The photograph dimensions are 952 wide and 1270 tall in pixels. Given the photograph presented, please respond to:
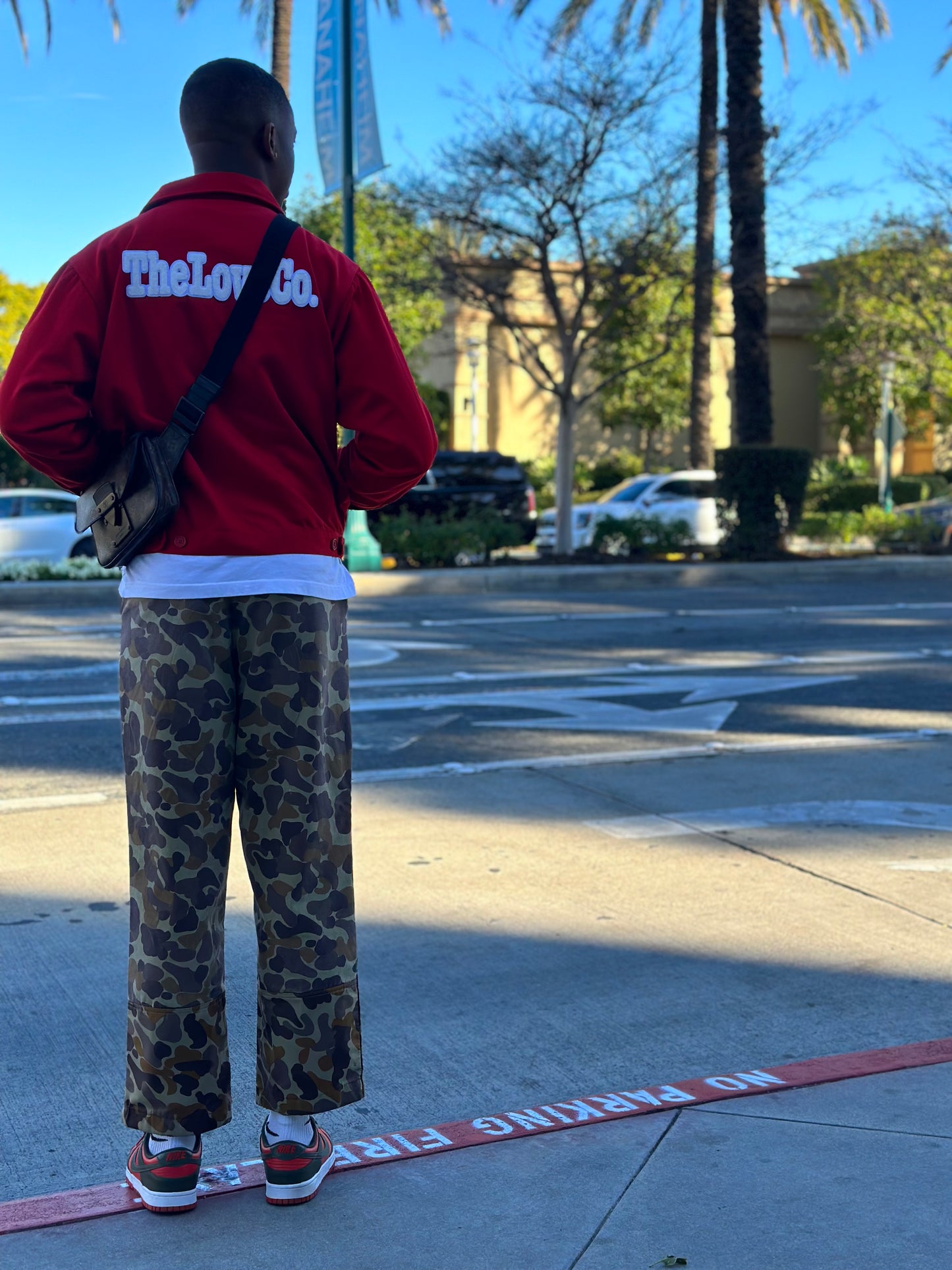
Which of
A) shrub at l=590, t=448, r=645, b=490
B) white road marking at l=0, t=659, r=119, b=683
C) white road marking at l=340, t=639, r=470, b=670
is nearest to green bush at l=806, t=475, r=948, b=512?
shrub at l=590, t=448, r=645, b=490

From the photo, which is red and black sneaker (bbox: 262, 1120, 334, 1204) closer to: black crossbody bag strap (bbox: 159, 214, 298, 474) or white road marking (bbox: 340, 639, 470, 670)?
black crossbody bag strap (bbox: 159, 214, 298, 474)

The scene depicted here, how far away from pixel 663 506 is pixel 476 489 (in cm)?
317

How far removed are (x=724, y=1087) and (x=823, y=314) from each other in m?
43.2

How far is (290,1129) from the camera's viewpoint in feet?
8.55

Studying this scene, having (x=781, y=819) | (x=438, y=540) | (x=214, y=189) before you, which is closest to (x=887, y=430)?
(x=438, y=540)

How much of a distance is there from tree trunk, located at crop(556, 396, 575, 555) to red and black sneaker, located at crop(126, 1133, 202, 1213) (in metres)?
17.6

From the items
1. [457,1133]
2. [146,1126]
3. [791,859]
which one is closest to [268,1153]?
[146,1126]

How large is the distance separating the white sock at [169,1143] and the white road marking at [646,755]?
358 cm

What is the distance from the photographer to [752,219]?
19.9 metres

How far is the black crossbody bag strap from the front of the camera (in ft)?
8.05

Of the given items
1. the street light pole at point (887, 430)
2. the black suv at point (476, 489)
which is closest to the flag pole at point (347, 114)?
the black suv at point (476, 489)

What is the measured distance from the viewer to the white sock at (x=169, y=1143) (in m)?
2.56

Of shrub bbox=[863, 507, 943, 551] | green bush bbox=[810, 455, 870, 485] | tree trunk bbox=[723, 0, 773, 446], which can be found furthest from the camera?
green bush bbox=[810, 455, 870, 485]

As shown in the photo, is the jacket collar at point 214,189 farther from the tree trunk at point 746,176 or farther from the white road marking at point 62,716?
the tree trunk at point 746,176
